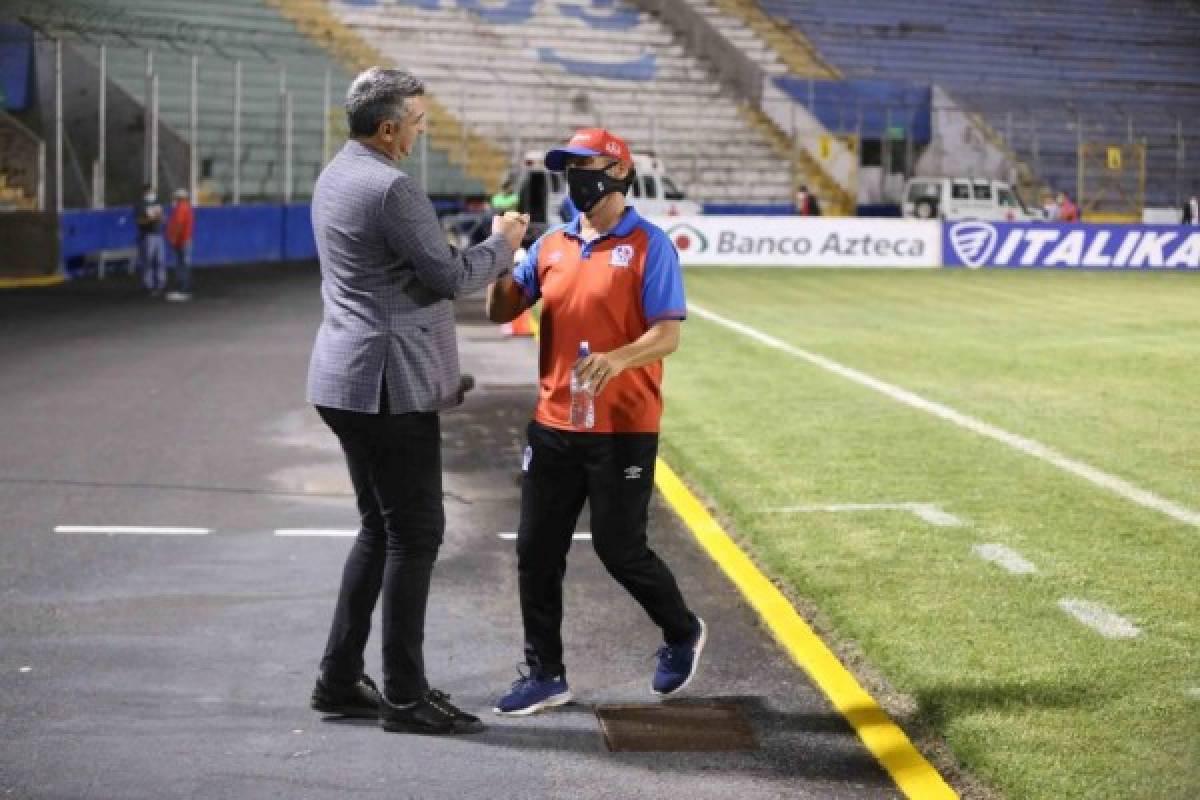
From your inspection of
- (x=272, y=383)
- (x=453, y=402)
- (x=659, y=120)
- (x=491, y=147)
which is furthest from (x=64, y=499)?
(x=659, y=120)

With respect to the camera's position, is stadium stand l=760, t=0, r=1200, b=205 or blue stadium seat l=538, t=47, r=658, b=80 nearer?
blue stadium seat l=538, t=47, r=658, b=80

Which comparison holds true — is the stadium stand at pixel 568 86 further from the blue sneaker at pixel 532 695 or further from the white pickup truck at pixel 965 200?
the blue sneaker at pixel 532 695

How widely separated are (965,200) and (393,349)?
148 feet

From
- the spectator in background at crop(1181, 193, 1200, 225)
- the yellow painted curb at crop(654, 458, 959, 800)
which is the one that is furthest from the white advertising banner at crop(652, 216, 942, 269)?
the yellow painted curb at crop(654, 458, 959, 800)

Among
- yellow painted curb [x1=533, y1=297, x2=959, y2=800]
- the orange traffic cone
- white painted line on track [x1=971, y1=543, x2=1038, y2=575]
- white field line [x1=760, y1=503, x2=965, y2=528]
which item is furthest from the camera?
the orange traffic cone

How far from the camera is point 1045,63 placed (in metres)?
61.0

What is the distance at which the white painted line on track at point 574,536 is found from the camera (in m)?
9.53

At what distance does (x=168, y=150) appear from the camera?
4019 centimetres

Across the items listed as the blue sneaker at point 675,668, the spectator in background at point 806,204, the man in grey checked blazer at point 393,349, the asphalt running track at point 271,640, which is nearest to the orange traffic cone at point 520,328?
the asphalt running track at point 271,640

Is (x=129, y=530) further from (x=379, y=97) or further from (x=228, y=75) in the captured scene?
(x=228, y=75)

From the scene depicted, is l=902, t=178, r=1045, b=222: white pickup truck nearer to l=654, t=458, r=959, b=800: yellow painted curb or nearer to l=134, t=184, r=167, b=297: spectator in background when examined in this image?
l=134, t=184, r=167, b=297: spectator in background

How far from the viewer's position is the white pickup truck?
163 ft

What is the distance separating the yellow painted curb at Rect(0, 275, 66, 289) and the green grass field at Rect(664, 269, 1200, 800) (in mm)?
12977

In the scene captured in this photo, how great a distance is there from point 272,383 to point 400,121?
11.2 m
